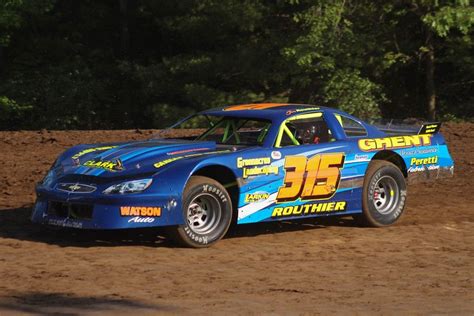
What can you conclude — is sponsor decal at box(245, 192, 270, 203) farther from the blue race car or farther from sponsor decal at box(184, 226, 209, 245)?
sponsor decal at box(184, 226, 209, 245)

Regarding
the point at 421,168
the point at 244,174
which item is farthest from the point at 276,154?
the point at 421,168

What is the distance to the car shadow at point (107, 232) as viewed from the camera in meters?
10.4

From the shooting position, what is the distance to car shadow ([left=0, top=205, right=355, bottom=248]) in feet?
34.2

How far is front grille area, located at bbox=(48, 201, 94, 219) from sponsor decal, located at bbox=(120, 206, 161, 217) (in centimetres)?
35

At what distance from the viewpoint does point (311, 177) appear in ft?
36.1

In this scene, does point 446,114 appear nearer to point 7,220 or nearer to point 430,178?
point 430,178

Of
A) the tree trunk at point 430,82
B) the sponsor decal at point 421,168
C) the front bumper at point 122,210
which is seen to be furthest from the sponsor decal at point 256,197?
the tree trunk at point 430,82

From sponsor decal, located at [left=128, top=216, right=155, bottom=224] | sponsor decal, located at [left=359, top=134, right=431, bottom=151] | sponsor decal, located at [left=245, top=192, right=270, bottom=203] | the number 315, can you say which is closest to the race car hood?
sponsor decal, located at [left=128, top=216, right=155, bottom=224]

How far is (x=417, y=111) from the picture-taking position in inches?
1337

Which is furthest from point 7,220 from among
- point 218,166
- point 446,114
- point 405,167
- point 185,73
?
point 446,114

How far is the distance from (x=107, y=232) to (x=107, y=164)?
1193 mm

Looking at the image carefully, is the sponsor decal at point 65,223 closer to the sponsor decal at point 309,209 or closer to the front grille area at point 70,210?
the front grille area at point 70,210

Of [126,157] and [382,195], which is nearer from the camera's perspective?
[126,157]

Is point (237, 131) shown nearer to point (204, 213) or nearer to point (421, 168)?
point (204, 213)
